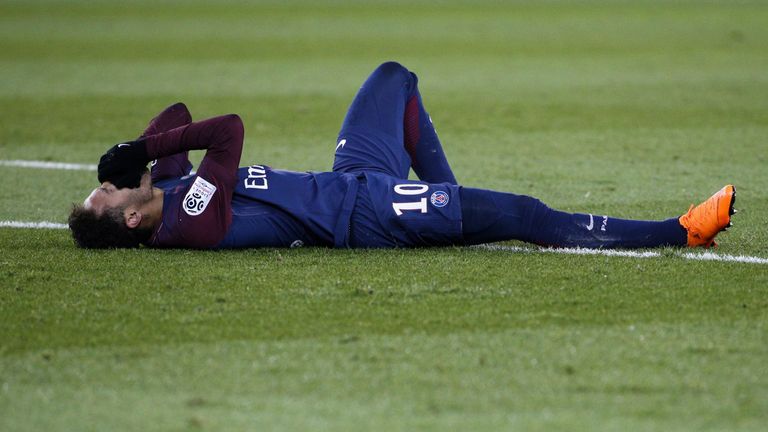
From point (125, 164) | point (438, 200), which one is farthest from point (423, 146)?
point (125, 164)

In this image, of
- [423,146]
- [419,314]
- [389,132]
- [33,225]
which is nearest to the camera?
[419,314]

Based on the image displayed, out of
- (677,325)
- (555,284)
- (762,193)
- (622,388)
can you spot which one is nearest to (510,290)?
(555,284)

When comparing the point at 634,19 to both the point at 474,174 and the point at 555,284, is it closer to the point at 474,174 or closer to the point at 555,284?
the point at 474,174

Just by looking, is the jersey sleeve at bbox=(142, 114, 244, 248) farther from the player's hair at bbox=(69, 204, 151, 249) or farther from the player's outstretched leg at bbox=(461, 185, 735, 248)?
the player's outstretched leg at bbox=(461, 185, 735, 248)

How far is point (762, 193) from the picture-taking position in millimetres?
7953

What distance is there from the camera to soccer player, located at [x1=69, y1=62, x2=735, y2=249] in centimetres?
585

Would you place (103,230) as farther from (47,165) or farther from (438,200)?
(47,165)

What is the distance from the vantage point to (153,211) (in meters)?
5.96

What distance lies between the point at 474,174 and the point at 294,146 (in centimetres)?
216

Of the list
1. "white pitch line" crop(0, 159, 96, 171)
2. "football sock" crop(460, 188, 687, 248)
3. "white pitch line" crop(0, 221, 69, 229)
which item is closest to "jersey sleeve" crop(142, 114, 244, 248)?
"football sock" crop(460, 188, 687, 248)

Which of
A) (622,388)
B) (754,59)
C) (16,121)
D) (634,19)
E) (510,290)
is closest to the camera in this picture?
(622,388)

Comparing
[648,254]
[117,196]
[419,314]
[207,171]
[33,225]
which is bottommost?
[33,225]

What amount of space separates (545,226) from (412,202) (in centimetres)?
67

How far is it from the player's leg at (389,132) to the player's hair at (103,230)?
1.13 meters
